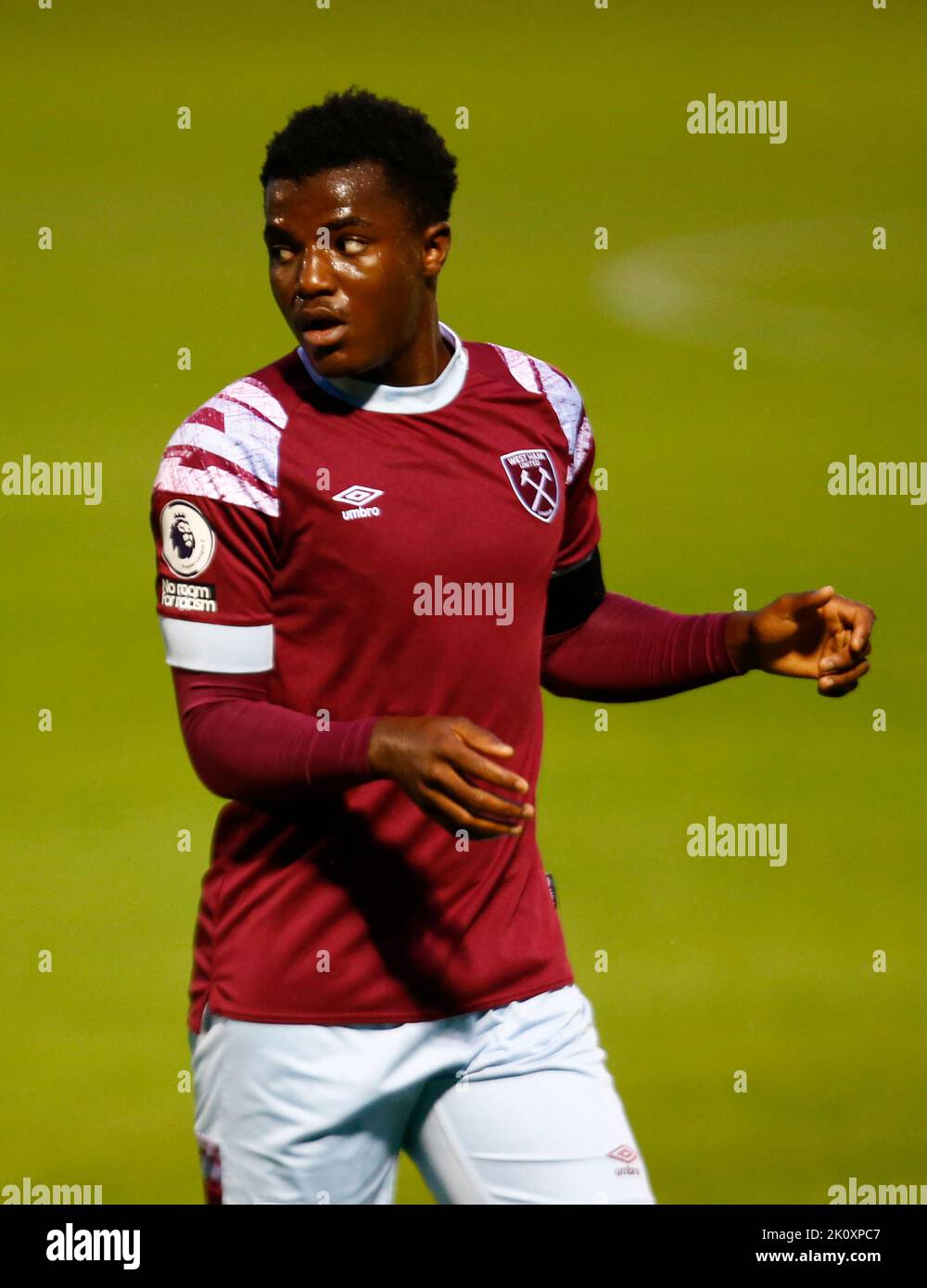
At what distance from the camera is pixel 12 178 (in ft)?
37.3

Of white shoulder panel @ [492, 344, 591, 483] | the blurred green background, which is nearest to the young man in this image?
white shoulder panel @ [492, 344, 591, 483]

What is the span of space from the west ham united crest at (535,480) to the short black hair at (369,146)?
389 mm

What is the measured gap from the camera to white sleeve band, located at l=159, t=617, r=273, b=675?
3.24 m

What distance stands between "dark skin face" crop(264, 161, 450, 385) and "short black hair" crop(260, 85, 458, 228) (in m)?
A: 0.02

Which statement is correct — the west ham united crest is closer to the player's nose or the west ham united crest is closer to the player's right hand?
the player's nose

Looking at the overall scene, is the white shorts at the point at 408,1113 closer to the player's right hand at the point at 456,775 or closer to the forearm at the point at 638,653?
the player's right hand at the point at 456,775

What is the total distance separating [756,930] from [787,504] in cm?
316

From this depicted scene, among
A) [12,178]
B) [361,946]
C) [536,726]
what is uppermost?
[12,178]

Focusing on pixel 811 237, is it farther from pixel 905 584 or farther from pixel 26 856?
pixel 26 856

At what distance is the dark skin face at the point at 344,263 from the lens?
10.9ft

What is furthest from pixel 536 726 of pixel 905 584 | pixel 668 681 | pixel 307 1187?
pixel 905 584

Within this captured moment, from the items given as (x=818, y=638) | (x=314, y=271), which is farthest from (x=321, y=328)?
(x=818, y=638)

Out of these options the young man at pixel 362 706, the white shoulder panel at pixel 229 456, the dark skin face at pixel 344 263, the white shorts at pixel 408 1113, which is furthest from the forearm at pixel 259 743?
the dark skin face at pixel 344 263
